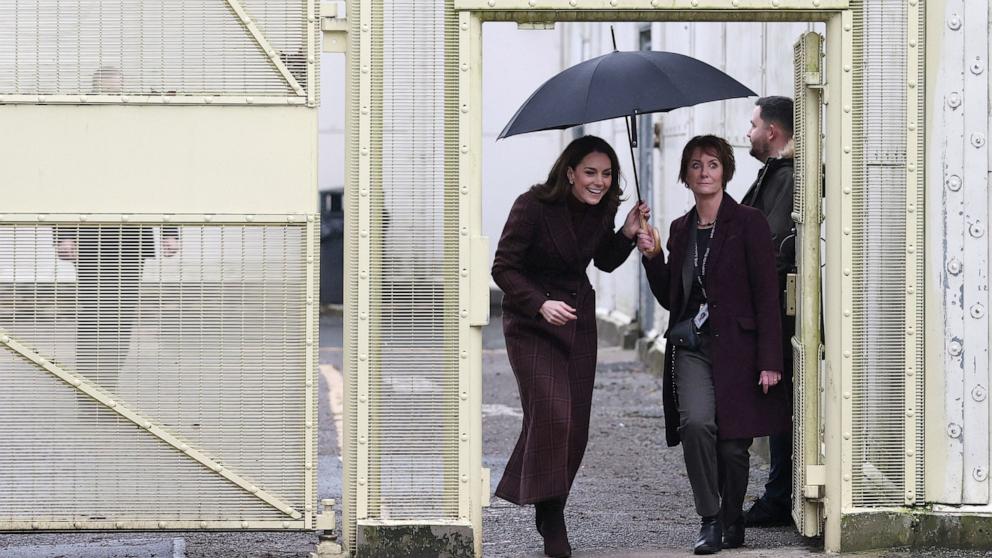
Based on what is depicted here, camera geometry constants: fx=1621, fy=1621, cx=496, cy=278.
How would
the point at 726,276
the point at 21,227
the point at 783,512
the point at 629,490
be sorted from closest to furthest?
the point at 21,227, the point at 726,276, the point at 783,512, the point at 629,490

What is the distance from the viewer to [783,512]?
23.7ft

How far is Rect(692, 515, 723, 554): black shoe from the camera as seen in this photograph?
644cm

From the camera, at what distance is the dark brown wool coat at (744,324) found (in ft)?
21.0

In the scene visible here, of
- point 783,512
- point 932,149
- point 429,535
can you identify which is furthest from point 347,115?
point 783,512

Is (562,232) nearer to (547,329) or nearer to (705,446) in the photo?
(547,329)

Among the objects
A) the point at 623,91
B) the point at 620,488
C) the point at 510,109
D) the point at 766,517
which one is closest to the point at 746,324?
the point at 623,91

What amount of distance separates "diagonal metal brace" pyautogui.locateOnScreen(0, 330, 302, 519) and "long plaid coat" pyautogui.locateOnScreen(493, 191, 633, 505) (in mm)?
978

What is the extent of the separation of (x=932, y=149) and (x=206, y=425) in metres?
2.93

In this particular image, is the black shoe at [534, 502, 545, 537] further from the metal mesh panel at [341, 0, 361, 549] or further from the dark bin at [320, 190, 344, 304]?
the dark bin at [320, 190, 344, 304]

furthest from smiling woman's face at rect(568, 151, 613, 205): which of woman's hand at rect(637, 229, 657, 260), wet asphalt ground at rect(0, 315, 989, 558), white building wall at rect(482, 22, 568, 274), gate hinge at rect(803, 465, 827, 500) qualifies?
white building wall at rect(482, 22, 568, 274)

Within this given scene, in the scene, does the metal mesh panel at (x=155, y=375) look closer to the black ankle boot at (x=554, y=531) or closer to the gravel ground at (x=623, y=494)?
the black ankle boot at (x=554, y=531)

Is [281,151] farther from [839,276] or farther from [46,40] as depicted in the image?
[839,276]

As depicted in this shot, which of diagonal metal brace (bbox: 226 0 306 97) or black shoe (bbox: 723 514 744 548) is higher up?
diagonal metal brace (bbox: 226 0 306 97)

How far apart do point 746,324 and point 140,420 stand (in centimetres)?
237
